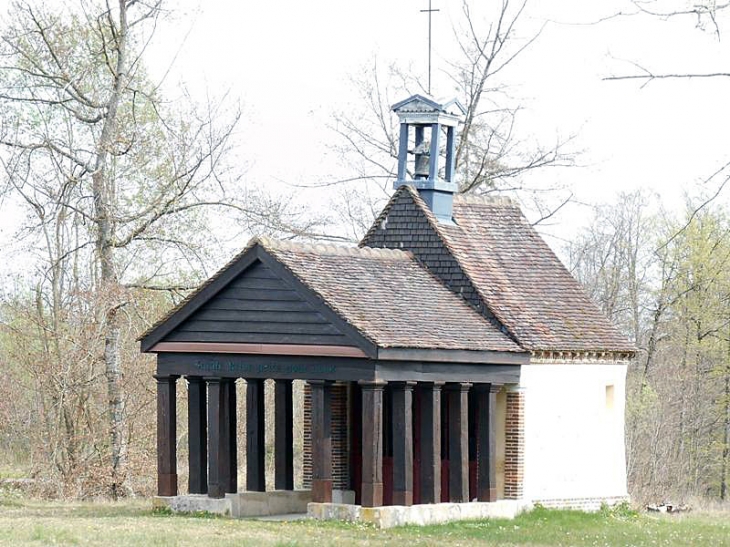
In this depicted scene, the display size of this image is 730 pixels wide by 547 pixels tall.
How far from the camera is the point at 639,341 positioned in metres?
57.2

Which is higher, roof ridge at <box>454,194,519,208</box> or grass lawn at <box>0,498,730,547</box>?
roof ridge at <box>454,194,519,208</box>

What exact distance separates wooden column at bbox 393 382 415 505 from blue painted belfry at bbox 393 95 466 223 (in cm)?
547

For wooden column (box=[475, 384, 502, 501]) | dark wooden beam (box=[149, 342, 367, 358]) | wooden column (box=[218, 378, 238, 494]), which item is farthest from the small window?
wooden column (box=[218, 378, 238, 494])

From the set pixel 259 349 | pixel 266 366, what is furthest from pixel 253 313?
pixel 266 366

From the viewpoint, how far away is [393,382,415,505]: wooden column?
2286 centimetres

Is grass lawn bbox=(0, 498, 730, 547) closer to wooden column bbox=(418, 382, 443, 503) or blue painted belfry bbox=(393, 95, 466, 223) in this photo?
wooden column bbox=(418, 382, 443, 503)

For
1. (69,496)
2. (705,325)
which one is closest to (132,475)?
(69,496)

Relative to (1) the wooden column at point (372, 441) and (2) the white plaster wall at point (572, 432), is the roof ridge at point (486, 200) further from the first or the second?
(1) the wooden column at point (372, 441)

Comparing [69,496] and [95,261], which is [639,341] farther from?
[69,496]

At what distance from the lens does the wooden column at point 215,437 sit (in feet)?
78.6

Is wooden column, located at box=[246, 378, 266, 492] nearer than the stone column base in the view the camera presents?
No

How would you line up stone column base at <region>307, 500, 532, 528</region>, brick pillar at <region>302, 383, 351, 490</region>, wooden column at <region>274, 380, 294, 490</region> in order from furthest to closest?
brick pillar at <region>302, 383, 351, 490</region>
wooden column at <region>274, 380, 294, 490</region>
stone column base at <region>307, 500, 532, 528</region>

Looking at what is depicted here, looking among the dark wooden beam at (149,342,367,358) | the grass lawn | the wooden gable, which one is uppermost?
the wooden gable

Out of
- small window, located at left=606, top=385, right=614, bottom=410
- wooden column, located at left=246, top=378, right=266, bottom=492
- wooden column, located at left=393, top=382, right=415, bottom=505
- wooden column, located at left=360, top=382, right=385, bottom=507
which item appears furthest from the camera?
small window, located at left=606, top=385, right=614, bottom=410
